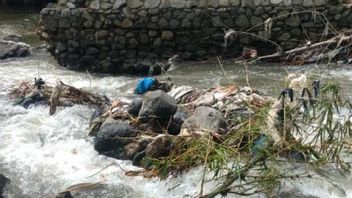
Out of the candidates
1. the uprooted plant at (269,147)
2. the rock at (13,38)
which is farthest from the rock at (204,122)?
the rock at (13,38)

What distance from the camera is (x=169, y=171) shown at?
6309mm

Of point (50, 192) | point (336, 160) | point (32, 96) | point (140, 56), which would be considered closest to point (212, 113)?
point (336, 160)

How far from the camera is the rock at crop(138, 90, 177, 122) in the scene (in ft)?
23.4

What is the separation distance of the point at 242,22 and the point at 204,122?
4544 mm

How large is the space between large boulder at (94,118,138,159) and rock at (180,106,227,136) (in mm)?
647

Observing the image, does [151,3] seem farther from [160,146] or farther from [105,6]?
[160,146]

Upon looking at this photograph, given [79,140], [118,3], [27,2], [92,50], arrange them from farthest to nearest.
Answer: [27,2] → [92,50] → [118,3] → [79,140]

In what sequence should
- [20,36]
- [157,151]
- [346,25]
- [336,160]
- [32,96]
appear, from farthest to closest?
[20,36] → [346,25] → [32,96] → [157,151] → [336,160]

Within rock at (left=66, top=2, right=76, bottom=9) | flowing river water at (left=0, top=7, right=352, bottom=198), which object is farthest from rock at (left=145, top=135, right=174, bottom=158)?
rock at (left=66, top=2, right=76, bottom=9)

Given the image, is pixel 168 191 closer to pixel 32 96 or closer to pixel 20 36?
pixel 32 96

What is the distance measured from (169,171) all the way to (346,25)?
5994mm

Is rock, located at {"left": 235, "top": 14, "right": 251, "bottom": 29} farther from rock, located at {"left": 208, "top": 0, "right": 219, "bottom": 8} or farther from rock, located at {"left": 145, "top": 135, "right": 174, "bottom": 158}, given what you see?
rock, located at {"left": 145, "top": 135, "right": 174, "bottom": 158}

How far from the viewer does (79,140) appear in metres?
7.55

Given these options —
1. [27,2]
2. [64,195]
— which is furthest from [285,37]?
[27,2]
